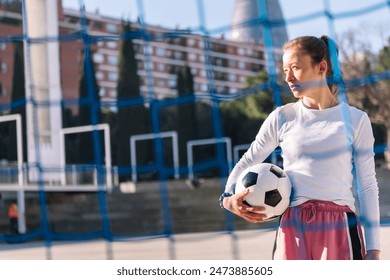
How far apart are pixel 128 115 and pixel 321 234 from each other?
255 inches

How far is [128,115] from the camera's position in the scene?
7492 mm

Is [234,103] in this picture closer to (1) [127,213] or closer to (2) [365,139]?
(1) [127,213]

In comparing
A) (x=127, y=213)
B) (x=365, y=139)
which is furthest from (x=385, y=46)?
(x=127, y=213)

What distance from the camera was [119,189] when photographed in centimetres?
654

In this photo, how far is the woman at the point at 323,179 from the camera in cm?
109

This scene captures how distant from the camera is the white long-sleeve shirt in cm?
109

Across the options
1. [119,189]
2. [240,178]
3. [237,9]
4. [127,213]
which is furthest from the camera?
[119,189]

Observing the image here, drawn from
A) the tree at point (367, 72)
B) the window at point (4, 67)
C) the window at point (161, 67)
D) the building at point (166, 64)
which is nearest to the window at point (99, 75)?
the building at point (166, 64)

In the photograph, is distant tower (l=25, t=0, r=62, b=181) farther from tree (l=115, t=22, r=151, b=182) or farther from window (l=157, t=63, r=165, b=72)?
window (l=157, t=63, r=165, b=72)

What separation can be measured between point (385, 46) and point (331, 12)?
683mm

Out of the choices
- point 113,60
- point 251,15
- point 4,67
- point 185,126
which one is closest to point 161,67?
point 113,60

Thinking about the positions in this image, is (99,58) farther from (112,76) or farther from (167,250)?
(167,250)

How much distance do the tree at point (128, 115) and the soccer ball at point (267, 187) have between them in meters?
5.76
